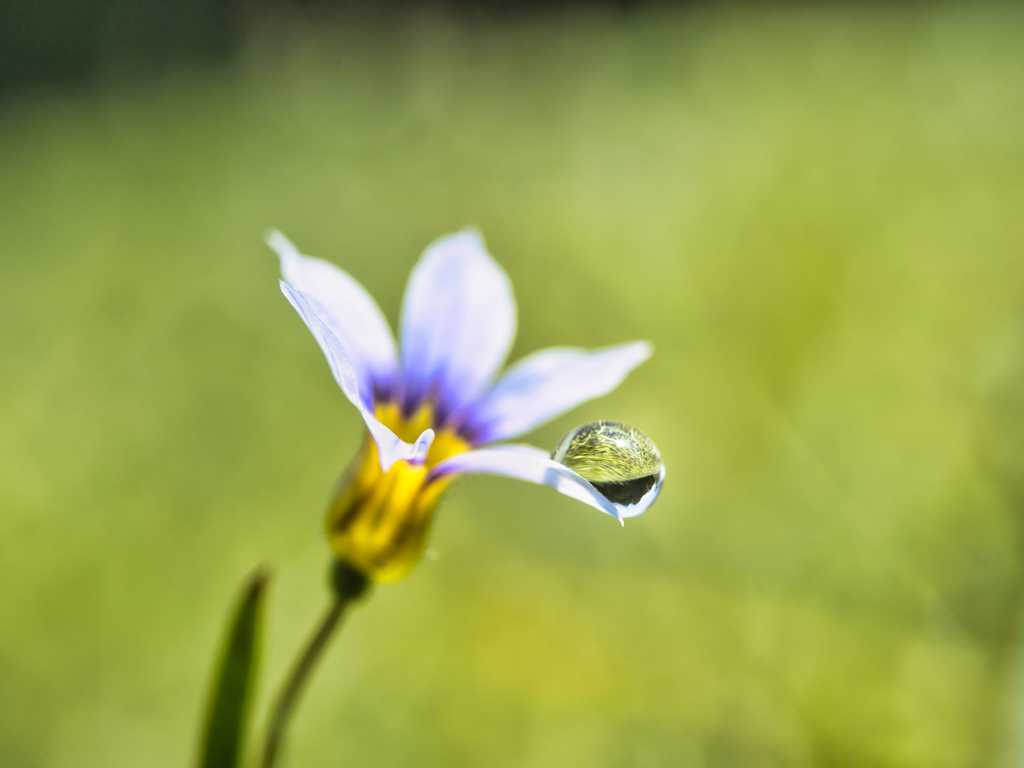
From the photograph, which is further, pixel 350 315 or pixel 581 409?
pixel 581 409

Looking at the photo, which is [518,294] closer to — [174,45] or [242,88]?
[242,88]

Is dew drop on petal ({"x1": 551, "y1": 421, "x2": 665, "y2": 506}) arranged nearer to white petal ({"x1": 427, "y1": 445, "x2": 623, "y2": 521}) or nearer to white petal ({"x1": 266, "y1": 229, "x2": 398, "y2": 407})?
white petal ({"x1": 427, "y1": 445, "x2": 623, "y2": 521})

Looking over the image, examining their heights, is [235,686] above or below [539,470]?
below

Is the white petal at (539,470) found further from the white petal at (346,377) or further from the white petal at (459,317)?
the white petal at (459,317)

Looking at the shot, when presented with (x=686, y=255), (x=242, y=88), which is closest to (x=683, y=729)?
(x=686, y=255)

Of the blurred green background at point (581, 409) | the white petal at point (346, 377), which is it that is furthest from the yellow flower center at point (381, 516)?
the blurred green background at point (581, 409)

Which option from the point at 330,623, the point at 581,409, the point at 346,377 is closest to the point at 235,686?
the point at 330,623

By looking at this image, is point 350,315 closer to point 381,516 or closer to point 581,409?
point 381,516

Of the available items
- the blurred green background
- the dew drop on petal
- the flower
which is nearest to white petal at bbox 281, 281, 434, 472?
the flower
